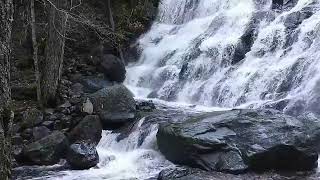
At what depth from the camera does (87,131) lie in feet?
31.2

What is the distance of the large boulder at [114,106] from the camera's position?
33.6 feet

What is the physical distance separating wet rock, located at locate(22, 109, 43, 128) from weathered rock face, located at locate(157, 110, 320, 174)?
3227 millimetres

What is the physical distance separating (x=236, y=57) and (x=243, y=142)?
5357 millimetres

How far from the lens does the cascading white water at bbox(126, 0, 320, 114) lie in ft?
35.3

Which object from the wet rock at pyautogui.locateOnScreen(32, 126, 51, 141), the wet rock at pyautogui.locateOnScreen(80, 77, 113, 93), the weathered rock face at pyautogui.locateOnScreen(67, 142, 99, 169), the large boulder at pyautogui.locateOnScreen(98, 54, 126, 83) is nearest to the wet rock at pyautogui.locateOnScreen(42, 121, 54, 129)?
the wet rock at pyautogui.locateOnScreen(32, 126, 51, 141)

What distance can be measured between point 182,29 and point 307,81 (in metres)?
6.54

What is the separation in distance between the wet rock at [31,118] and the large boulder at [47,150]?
1.15 meters

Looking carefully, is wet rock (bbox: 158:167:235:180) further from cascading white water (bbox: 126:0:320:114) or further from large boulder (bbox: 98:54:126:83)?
large boulder (bbox: 98:54:126:83)

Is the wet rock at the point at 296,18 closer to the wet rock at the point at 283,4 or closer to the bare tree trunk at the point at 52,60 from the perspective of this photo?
the wet rock at the point at 283,4

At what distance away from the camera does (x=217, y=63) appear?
12.9m

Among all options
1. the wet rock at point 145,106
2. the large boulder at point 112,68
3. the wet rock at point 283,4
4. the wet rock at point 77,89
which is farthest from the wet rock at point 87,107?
the wet rock at point 283,4

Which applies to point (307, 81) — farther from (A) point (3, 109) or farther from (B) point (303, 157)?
(A) point (3, 109)

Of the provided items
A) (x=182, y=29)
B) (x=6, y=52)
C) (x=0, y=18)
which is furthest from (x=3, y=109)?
(x=182, y=29)

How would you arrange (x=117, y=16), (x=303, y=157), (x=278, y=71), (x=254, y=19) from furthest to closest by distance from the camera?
(x=117, y=16)
(x=254, y=19)
(x=278, y=71)
(x=303, y=157)
